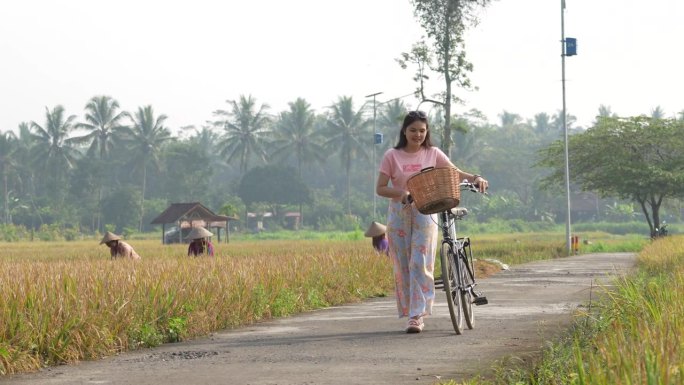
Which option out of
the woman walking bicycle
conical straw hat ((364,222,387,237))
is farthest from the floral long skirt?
conical straw hat ((364,222,387,237))

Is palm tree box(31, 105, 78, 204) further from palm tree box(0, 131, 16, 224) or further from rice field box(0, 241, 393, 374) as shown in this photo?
rice field box(0, 241, 393, 374)

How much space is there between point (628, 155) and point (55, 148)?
57.6m

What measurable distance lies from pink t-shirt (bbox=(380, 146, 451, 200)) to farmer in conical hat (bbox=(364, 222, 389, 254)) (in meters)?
8.80

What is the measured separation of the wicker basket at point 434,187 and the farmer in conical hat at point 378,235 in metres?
9.53

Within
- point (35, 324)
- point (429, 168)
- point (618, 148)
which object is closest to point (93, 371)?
point (35, 324)

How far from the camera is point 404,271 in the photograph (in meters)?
9.91

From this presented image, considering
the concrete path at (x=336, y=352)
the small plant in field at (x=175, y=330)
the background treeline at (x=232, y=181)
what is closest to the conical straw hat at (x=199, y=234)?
the concrete path at (x=336, y=352)

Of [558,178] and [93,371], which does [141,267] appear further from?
[558,178]

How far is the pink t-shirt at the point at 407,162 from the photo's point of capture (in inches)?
386

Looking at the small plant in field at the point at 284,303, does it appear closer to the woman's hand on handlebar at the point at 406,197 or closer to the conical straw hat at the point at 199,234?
the woman's hand on handlebar at the point at 406,197

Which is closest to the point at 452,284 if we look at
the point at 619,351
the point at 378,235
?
the point at 619,351

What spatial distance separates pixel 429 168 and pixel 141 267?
5052 millimetres

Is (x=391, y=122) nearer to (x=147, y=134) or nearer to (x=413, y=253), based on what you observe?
(x=147, y=134)

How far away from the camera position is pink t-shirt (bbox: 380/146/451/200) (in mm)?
9797
